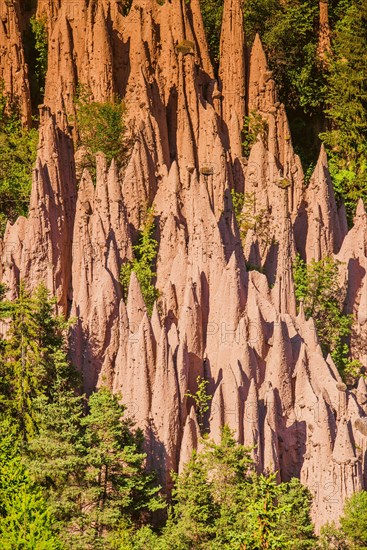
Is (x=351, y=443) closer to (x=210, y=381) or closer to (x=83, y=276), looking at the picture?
(x=210, y=381)

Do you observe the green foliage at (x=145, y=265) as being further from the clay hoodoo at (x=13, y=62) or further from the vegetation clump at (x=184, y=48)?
the clay hoodoo at (x=13, y=62)

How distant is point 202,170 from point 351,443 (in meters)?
10.6

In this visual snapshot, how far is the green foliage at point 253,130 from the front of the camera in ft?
120

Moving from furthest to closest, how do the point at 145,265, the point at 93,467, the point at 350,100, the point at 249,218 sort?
the point at 350,100, the point at 249,218, the point at 145,265, the point at 93,467

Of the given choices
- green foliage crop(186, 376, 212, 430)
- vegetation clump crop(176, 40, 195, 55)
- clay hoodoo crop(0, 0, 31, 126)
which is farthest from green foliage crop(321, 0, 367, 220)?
green foliage crop(186, 376, 212, 430)

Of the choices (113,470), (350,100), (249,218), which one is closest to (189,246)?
(249,218)

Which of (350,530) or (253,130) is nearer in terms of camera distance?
(350,530)

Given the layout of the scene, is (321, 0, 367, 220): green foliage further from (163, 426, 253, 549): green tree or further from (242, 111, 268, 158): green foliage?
(163, 426, 253, 549): green tree

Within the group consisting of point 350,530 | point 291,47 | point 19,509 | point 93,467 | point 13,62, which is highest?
point 291,47

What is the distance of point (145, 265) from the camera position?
30.2m

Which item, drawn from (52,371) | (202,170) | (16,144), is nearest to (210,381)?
(52,371)

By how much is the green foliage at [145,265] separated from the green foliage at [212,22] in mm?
13314

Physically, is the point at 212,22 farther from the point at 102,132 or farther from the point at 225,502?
the point at 225,502

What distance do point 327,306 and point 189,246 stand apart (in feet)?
13.3
